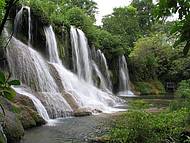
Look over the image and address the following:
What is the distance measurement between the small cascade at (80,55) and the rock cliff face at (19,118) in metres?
11.9

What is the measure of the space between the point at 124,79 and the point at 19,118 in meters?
22.0

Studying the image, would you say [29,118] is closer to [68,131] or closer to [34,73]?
[68,131]

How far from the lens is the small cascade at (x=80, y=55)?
81.8 feet

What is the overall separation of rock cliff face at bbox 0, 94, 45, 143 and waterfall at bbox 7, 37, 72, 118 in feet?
7.30

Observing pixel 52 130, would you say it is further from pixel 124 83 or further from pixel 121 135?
pixel 124 83

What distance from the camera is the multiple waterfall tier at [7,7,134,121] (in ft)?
49.6

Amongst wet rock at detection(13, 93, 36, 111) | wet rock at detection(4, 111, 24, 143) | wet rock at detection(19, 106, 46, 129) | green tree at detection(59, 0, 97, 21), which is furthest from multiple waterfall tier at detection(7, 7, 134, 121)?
green tree at detection(59, 0, 97, 21)

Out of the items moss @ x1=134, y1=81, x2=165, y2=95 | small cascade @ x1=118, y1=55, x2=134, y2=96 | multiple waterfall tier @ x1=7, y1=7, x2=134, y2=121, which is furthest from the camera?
moss @ x1=134, y1=81, x2=165, y2=95

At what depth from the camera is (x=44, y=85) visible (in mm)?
17125

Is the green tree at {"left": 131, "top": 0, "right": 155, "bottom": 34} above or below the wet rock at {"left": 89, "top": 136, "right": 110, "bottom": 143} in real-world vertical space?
above

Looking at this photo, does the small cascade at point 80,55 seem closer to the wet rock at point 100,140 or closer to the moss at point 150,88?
the moss at point 150,88

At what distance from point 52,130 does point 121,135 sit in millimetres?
3718

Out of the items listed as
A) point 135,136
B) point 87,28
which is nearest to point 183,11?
point 135,136

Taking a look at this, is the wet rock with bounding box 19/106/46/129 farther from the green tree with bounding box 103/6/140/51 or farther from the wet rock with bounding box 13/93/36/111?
the green tree with bounding box 103/6/140/51
